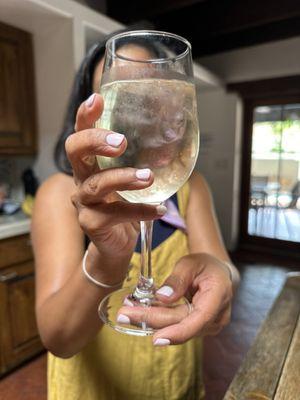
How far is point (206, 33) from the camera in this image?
2859 millimetres

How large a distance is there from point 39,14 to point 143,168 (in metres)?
1.76

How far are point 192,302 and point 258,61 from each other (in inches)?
138

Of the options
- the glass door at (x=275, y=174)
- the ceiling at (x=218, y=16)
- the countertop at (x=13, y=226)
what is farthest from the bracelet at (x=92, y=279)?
the glass door at (x=275, y=174)

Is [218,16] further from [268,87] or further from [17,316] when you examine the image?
[17,316]

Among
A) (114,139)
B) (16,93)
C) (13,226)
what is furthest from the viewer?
(16,93)

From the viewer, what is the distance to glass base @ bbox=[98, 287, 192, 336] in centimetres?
36

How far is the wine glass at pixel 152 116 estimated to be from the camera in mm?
322

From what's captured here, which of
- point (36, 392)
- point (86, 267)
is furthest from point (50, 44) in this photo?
point (36, 392)

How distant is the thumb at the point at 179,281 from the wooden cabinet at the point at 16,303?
141 centimetres

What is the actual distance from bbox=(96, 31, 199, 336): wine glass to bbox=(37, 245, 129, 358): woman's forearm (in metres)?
0.08

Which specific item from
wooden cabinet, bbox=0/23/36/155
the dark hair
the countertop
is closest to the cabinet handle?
the countertop

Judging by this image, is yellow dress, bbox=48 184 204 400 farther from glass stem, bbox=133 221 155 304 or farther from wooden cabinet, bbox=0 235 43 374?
wooden cabinet, bbox=0 235 43 374

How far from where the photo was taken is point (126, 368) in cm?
71

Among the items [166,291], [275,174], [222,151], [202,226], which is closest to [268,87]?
[222,151]
